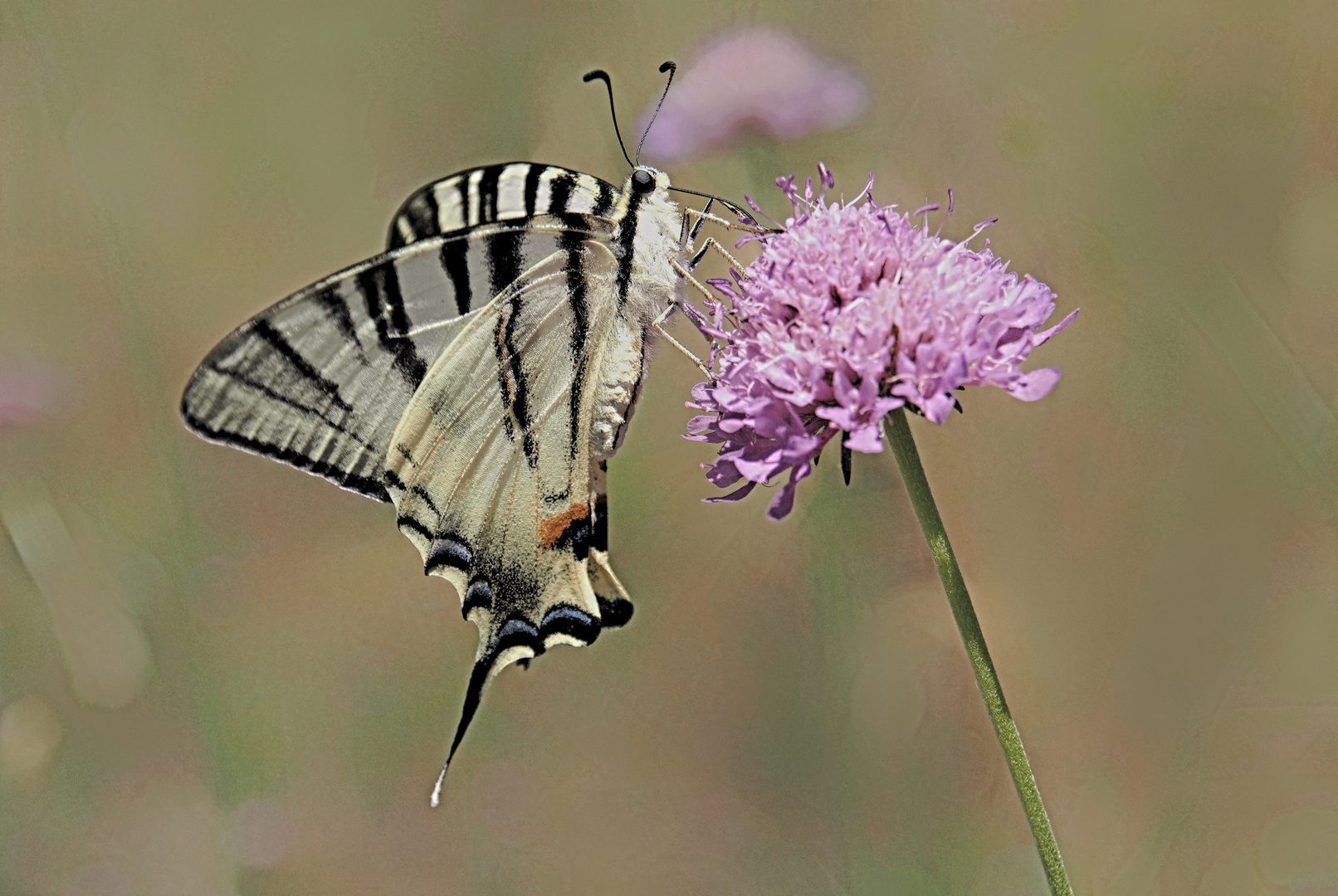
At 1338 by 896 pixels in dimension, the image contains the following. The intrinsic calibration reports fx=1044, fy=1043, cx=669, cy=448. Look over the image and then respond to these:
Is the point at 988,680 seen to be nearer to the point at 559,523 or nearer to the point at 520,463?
the point at 559,523

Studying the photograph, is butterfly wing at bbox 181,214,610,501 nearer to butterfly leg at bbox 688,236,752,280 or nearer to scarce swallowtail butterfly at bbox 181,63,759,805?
scarce swallowtail butterfly at bbox 181,63,759,805

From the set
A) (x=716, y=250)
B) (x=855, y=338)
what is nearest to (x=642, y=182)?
(x=716, y=250)

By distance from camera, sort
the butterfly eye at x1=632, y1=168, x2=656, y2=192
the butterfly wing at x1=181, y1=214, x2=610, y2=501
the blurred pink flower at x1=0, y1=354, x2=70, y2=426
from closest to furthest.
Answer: the butterfly wing at x1=181, y1=214, x2=610, y2=501
the butterfly eye at x1=632, y1=168, x2=656, y2=192
the blurred pink flower at x1=0, y1=354, x2=70, y2=426

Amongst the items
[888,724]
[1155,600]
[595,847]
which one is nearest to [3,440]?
[595,847]

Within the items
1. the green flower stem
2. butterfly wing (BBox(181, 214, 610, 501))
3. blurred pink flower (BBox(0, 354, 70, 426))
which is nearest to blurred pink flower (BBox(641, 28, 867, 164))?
butterfly wing (BBox(181, 214, 610, 501))

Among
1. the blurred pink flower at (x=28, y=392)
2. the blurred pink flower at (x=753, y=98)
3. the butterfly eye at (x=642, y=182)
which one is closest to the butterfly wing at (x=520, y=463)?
the butterfly eye at (x=642, y=182)

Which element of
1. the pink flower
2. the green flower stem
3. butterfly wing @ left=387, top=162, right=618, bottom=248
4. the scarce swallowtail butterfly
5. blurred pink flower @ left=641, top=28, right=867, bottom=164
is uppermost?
blurred pink flower @ left=641, top=28, right=867, bottom=164

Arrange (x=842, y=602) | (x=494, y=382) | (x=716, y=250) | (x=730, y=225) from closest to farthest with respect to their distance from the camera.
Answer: (x=730, y=225)
(x=716, y=250)
(x=494, y=382)
(x=842, y=602)
